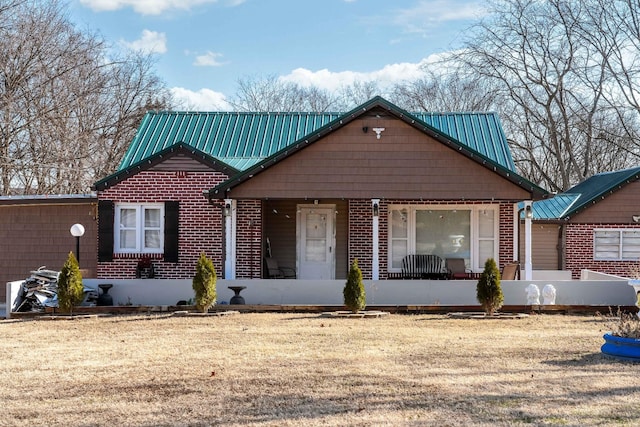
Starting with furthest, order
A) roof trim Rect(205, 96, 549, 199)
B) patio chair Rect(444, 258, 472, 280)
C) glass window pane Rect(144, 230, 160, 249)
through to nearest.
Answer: patio chair Rect(444, 258, 472, 280), glass window pane Rect(144, 230, 160, 249), roof trim Rect(205, 96, 549, 199)

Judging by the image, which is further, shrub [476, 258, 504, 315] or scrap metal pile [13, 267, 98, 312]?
scrap metal pile [13, 267, 98, 312]

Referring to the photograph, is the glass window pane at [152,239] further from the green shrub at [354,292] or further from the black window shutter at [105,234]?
the green shrub at [354,292]

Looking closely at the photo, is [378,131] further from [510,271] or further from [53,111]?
[53,111]

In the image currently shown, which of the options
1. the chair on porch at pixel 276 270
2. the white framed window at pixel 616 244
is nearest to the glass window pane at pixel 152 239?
the chair on porch at pixel 276 270

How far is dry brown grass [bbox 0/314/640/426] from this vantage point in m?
6.60

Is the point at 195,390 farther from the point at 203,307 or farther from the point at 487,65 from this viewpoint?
the point at 487,65

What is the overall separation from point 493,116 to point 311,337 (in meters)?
11.4

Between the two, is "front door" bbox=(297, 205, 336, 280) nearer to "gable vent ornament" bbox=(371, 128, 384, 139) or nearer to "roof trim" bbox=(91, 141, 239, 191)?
"roof trim" bbox=(91, 141, 239, 191)

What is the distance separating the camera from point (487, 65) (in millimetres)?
33781

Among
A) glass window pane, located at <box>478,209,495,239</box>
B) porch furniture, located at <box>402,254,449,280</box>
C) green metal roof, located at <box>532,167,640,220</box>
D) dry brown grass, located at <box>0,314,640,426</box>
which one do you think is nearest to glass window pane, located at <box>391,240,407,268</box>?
porch furniture, located at <box>402,254,449,280</box>

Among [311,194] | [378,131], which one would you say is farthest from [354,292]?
[378,131]

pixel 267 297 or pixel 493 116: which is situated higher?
pixel 493 116

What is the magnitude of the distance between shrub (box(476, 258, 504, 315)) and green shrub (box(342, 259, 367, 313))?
7.13 ft

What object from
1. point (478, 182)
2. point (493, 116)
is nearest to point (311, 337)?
point (478, 182)
